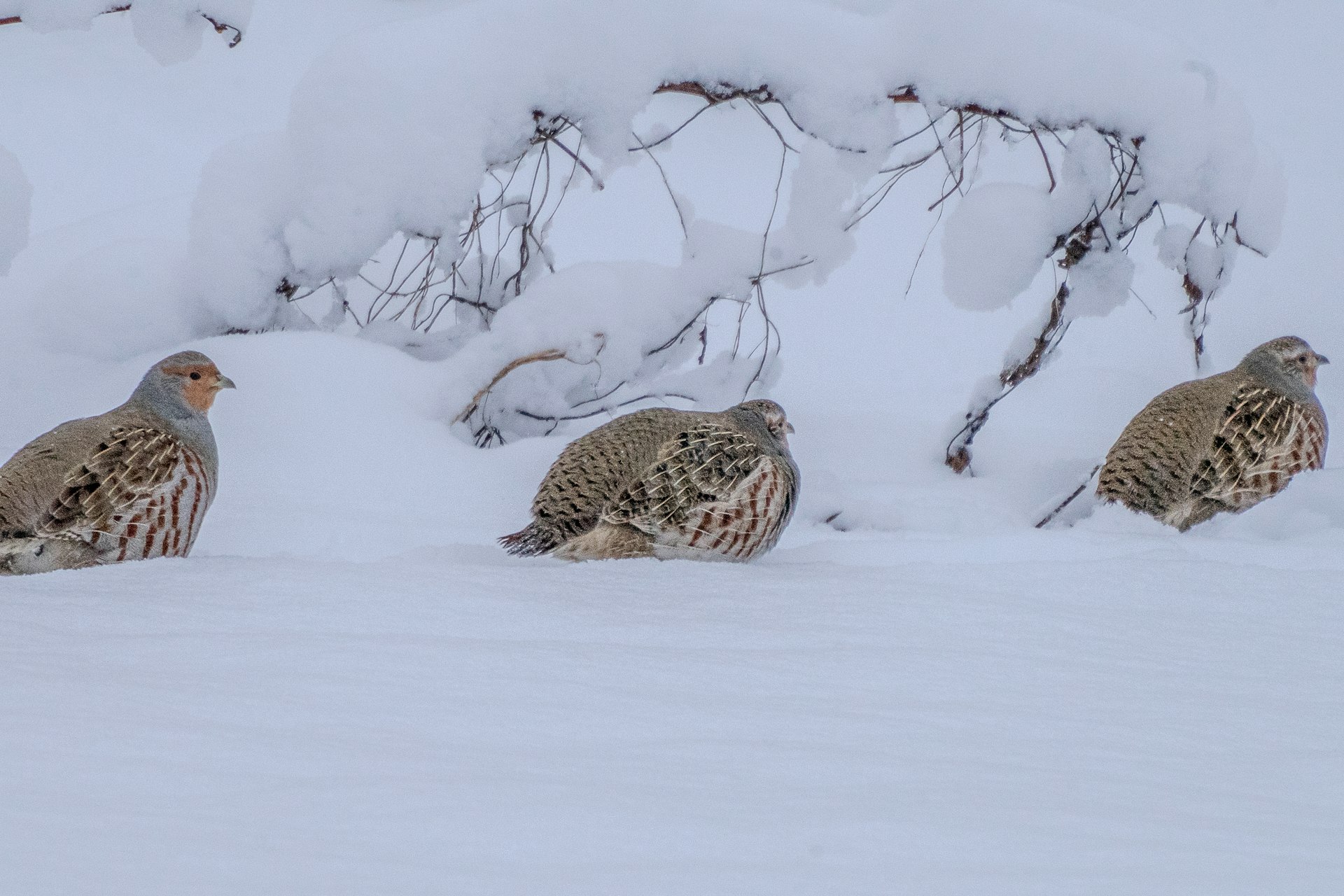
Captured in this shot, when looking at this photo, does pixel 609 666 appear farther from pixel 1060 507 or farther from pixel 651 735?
pixel 1060 507

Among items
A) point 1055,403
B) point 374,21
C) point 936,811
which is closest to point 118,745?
point 936,811

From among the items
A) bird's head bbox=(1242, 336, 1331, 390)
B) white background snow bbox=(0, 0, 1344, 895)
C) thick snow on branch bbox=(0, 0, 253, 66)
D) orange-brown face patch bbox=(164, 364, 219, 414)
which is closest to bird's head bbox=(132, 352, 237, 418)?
orange-brown face patch bbox=(164, 364, 219, 414)

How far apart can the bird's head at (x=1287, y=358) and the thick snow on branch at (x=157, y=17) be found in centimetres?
362

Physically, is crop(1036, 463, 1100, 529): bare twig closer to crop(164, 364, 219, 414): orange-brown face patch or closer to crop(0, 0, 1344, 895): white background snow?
crop(0, 0, 1344, 895): white background snow

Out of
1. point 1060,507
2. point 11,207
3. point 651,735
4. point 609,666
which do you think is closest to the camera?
point 651,735

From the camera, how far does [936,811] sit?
52.7 inches

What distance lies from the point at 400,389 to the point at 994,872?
3161 mm

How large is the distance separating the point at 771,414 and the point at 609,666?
199cm

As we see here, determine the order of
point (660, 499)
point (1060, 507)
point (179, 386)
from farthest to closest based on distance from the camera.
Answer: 1. point (1060, 507)
2. point (660, 499)
3. point (179, 386)

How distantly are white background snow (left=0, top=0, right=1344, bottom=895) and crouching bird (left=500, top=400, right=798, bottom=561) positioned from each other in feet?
0.55

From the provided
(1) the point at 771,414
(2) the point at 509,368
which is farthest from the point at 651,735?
(2) the point at 509,368

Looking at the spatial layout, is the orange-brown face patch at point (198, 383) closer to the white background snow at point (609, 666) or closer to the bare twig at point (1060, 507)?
the white background snow at point (609, 666)

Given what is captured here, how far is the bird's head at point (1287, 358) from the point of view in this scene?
4.39 metres

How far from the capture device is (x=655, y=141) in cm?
418
